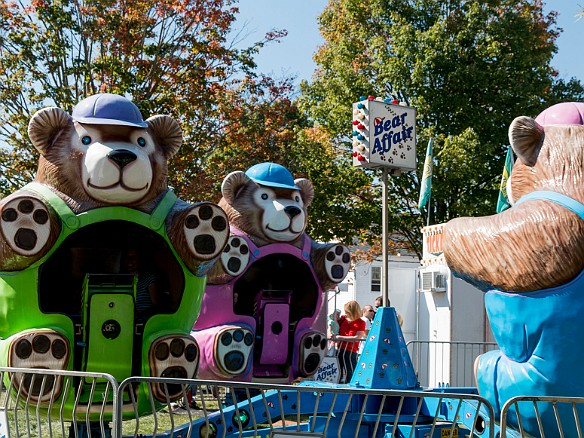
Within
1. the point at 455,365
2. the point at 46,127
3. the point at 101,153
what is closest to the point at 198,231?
the point at 101,153

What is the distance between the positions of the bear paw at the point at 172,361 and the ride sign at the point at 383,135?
203 cm

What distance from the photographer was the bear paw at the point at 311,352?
862cm

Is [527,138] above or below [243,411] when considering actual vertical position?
above

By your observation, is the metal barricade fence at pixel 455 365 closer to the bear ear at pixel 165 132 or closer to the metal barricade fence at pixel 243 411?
the metal barricade fence at pixel 243 411

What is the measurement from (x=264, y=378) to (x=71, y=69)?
752cm

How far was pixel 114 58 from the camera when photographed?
13.8 meters

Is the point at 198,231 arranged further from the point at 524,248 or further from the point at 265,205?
the point at 265,205

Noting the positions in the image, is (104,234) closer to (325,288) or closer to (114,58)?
(325,288)

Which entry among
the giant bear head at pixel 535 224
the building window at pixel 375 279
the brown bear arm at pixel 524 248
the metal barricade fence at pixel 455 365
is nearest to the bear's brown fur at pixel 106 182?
the giant bear head at pixel 535 224

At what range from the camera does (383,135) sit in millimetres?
6609

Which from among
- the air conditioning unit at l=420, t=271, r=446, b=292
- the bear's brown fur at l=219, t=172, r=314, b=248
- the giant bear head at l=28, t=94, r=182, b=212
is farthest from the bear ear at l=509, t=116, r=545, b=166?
the air conditioning unit at l=420, t=271, r=446, b=292

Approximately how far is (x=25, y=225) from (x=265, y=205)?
11.4 ft

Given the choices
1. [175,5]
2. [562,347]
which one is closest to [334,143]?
[175,5]

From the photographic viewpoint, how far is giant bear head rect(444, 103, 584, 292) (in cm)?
429
